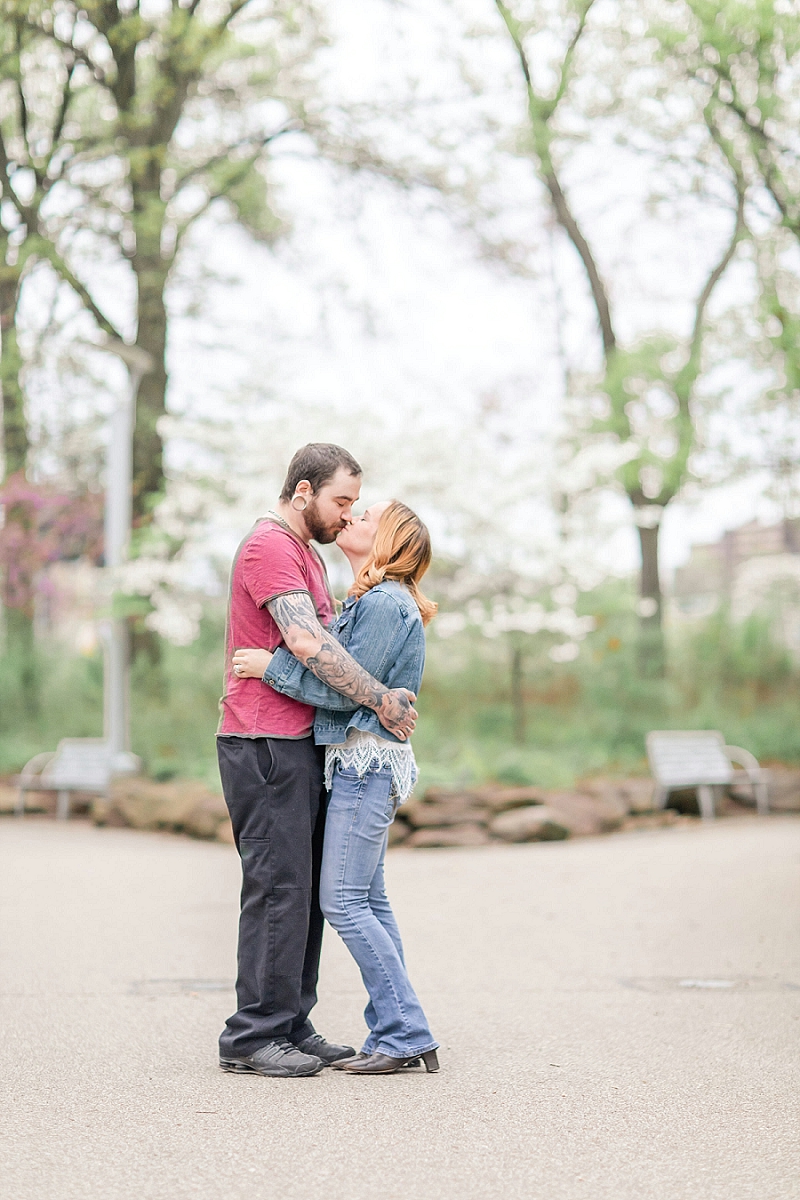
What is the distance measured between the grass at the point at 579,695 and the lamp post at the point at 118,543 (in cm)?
87

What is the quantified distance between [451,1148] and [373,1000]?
86cm

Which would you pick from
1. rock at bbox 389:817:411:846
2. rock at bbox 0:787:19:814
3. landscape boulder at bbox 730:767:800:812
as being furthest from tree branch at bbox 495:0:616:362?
rock at bbox 0:787:19:814

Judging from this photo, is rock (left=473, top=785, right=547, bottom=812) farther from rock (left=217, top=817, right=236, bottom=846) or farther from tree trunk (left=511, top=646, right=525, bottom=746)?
tree trunk (left=511, top=646, right=525, bottom=746)

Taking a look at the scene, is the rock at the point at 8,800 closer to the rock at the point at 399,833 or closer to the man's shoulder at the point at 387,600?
the rock at the point at 399,833

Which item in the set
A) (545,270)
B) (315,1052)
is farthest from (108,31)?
(315,1052)

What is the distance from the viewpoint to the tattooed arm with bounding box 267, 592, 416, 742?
418cm

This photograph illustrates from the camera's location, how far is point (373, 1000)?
4336mm

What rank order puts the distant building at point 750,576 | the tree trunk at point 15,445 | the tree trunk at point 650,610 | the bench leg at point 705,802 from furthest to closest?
the tree trunk at point 15,445
the distant building at point 750,576
the tree trunk at point 650,610
the bench leg at point 705,802

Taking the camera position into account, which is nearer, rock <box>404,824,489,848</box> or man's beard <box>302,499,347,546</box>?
man's beard <box>302,499,347,546</box>

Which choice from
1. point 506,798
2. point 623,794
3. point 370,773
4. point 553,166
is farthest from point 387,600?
point 553,166

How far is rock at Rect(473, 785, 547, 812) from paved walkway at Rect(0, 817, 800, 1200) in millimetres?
2785

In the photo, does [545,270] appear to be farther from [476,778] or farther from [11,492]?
[476,778]

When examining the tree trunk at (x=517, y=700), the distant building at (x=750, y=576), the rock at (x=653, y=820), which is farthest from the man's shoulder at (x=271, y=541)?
the distant building at (x=750, y=576)

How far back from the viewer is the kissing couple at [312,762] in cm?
427
